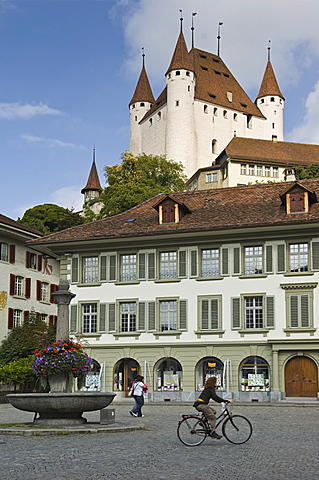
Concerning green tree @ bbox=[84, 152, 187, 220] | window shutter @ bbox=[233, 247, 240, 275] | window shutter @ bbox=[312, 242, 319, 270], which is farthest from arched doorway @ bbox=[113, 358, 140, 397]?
green tree @ bbox=[84, 152, 187, 220]

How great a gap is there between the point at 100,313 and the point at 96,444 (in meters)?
23.6

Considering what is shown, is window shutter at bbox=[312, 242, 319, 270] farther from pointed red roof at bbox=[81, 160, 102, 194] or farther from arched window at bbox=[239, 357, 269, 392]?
pointed red roof at bbox=[81, 160, 102, 194]

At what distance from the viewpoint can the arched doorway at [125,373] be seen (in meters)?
38.5

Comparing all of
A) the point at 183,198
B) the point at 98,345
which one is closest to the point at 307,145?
the point at 183,198

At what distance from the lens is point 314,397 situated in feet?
117

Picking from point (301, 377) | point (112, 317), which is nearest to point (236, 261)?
point (301, 377)

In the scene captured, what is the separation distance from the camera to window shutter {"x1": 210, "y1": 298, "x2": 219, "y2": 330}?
3731 cm

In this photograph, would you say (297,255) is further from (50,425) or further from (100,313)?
(50,425)

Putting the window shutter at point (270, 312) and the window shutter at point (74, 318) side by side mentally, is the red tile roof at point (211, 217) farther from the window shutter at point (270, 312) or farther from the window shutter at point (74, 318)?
the window shutter at point (270, 312)

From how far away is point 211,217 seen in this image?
38.9m

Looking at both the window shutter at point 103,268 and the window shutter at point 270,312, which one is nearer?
the window shutter at point 270,312

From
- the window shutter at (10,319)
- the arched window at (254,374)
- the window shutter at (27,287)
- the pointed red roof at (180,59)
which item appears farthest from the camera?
the pointed red roof at (180,59)

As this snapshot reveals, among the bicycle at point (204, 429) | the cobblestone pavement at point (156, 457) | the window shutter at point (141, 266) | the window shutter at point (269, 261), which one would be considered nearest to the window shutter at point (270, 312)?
the window shutter at point (269, 261)

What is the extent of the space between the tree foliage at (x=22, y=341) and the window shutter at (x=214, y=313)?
37.7ft
